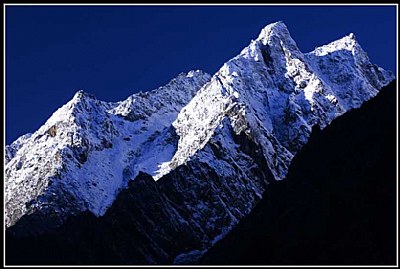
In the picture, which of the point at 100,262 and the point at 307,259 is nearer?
the point at 307,259

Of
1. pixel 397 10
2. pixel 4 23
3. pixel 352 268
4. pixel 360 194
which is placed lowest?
pixel 352 268

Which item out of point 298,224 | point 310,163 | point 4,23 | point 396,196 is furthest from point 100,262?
point 4,23

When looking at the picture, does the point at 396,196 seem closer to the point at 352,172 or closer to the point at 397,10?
the point at 352,172

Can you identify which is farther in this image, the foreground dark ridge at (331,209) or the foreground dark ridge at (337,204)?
the foreground dark ridge at (331,209)

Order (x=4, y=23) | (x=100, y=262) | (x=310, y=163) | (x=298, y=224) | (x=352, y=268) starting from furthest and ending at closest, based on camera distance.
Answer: (x=100, y=262) → (x=310, y=163) → (x=298, y=224) → (x=352, y=268) → (x=4, y=23)

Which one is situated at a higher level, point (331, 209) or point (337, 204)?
point (337, 204)

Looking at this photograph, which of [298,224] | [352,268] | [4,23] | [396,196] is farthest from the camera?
[298,224]

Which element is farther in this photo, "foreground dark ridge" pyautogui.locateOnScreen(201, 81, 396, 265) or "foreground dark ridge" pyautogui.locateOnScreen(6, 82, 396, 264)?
"foreground dark ridge" pyautogui.locateOnScreen(6, 82, 396, 264)

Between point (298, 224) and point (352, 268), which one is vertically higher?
point (298, 224)
